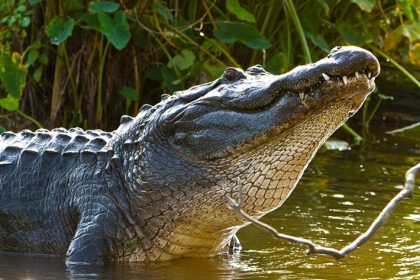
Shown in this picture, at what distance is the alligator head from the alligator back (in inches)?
10.5

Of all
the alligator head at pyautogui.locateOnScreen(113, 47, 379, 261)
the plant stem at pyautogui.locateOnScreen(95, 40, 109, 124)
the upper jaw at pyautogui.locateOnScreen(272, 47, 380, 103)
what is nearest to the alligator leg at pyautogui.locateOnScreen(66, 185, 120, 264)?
the alligator head at pyautogui.locateOnScreen(113, 47, 379, 261)

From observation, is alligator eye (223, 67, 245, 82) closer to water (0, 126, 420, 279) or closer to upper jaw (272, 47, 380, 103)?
upper jaw (272, 47, 380, 103)

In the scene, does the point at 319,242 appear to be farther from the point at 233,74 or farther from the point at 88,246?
the point at 88,246

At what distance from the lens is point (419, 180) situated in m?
7.63

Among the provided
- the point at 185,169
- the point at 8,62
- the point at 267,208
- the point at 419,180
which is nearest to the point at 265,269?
the point at 267,208

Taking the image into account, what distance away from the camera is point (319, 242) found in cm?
534

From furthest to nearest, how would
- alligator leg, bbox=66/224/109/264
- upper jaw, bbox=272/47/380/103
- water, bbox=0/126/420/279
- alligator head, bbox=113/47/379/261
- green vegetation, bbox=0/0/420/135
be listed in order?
green vegetation, bbox=0/0/420/135 < alligator leg, bbox=66/224/109/264 < water, bbox=0/126/420/279 < alligator head, bbox=113/47/379/261 < upper jaw, bbox=272/47/380/103

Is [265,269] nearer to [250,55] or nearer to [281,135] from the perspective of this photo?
[281,135]

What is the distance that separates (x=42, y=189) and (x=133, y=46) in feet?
11.6

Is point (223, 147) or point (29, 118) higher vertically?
point (29, 118)

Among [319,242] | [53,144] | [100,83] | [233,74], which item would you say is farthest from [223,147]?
[100,83]

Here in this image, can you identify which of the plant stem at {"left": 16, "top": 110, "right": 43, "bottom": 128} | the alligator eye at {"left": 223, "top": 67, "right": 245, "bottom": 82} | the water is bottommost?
the water

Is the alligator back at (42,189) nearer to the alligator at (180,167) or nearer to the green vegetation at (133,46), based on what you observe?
the alligator at (180,167)

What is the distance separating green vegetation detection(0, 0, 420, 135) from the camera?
8.07 m
